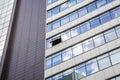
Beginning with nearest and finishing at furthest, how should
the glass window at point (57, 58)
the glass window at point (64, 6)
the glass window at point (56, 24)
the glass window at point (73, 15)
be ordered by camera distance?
the glass window at point (57, 58)
the glass window at point (73, 15)
the glass window at point (56, 24)
the glass window at point (64, 6)

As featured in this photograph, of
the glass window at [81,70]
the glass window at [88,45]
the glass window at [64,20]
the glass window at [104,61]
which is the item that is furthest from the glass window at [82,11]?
the glass window at [104,61]

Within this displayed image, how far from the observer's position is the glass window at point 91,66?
29219mm

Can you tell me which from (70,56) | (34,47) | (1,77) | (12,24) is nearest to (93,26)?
(70,56)

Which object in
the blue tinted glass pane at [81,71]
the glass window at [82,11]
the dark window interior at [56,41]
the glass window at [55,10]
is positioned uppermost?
the glass window at [55,10]

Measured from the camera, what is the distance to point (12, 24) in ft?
159

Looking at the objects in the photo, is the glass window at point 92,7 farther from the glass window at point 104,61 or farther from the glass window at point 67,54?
the glass window at point 104,61

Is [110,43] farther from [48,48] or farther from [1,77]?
[1,77]

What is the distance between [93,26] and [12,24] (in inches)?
774

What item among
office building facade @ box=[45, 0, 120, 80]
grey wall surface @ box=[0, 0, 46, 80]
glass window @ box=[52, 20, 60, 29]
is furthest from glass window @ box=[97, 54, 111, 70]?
glass window @ box=[52, 20, 60, 29]

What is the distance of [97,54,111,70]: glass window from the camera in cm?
2870

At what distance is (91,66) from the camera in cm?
2972

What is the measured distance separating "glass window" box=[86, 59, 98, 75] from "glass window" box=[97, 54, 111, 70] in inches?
19.6

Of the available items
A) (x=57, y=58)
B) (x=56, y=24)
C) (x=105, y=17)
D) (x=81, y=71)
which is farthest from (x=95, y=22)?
(x=81, y=71)

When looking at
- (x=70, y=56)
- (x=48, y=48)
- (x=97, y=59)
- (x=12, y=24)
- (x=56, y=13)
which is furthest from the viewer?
(x=12, y=24)
